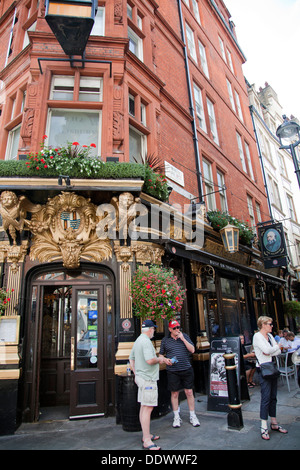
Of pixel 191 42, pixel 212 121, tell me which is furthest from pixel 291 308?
pixel 191 42

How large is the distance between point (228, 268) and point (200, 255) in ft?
7.54

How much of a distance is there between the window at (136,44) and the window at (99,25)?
1.08 metres

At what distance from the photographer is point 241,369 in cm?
661

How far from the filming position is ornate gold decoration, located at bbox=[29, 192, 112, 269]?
667 cm

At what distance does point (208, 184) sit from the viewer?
12438 mm

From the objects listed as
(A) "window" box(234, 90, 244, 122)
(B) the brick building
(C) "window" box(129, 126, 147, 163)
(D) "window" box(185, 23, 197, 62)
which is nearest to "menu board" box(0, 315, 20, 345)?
(B) the brick building

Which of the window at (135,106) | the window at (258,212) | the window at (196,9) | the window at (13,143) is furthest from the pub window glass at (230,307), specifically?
the window at (196,9)

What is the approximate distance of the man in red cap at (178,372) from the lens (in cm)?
534

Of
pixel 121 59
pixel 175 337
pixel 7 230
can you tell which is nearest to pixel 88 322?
pixel 175 337

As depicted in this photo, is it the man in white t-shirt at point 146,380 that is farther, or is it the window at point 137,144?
the window at point 137,144

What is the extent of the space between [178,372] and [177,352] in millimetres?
349

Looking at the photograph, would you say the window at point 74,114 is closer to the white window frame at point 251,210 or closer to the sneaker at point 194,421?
the sneaker at point 194,421

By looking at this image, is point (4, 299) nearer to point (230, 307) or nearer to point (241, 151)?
point (230, 307)

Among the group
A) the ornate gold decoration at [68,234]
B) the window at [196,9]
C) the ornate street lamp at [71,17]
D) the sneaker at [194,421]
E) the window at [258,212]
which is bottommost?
the sneaker at [194,421]
